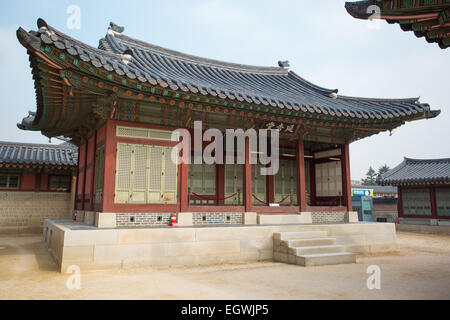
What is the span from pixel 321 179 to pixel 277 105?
18.8 ft

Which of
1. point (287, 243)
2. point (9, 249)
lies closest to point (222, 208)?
point (287, 243)

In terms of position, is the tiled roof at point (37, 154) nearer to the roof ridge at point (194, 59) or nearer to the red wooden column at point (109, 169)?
the roof ridge at point (194, 59)

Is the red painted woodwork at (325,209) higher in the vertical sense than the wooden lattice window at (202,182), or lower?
lower

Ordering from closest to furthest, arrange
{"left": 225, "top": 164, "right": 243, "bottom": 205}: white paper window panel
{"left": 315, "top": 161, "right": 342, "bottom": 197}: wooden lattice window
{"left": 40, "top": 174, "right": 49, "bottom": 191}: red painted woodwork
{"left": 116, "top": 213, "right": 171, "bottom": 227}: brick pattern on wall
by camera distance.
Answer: {"left": 116, "top": 213, "right": 171, "bottom": 227}: brick pattern on wall → {"left": 225, "top": 164, "right": 243, "bottom": 205}: white paper window panel → {"left": 315, "top": 161, "right": 342, "bottom": 197}: wooden lattice window → {"left": 40, "top": 174, "right": 49, "bottom": 191}: red painted woodwork

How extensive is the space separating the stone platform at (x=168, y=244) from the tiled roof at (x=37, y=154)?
33.6 feet

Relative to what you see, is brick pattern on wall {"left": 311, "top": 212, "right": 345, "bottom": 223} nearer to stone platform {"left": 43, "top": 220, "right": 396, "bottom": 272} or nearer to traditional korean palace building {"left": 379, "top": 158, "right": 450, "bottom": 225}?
stone platform {"left": 43, "top": 220, "right": 396, "bottom": 272}

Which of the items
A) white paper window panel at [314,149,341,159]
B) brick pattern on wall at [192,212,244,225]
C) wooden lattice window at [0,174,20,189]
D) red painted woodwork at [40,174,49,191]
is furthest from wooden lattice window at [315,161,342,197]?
wooden lattice window at [0,174,20,189]

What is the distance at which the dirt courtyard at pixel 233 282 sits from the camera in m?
5.46

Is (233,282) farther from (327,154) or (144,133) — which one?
(327,154)

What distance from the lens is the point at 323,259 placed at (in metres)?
8.30

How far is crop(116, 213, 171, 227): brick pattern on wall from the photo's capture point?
29.0 feet

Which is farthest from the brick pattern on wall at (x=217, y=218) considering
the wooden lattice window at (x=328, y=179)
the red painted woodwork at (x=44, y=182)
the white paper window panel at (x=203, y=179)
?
the red painted woodwork at (x=44, y=182)

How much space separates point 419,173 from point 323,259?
18.6 m

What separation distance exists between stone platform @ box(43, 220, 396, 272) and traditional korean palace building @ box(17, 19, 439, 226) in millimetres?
1075
